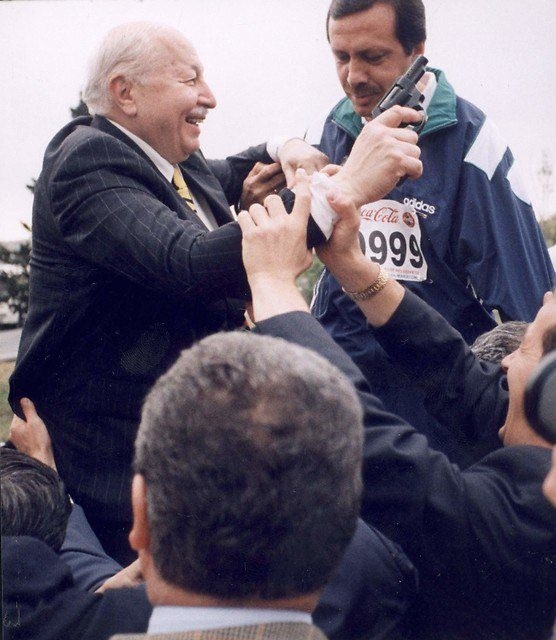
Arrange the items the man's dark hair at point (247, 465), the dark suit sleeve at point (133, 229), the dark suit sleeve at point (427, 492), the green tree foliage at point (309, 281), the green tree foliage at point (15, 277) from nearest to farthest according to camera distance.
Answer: the man's dark hair at point (247, 465) → the dark suit sleeve at point (427, 492) → the dark suit sleeve at point (133, 229) → the green tree foliage at point (15, 277) → the green tree foliage at point (309, 281)

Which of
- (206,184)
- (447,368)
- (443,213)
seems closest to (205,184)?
(206,184)

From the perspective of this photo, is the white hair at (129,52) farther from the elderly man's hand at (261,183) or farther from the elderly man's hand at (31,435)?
the elderly man's hand at (31,435)

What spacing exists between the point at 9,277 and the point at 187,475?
110 centimetres

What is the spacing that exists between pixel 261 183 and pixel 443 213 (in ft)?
1.38

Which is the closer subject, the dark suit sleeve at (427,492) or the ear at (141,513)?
the ear at (141,513)

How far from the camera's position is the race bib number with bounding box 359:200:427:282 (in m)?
2.06

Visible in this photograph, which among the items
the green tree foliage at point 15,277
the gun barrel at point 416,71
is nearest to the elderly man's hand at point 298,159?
the gun barrel at point 416,71

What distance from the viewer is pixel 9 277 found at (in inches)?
72.1

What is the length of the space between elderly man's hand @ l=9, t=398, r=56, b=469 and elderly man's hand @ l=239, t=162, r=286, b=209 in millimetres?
672

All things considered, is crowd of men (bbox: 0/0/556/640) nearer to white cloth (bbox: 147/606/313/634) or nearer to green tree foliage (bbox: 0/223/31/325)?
white cloth (bbox: 147/606/313/634)

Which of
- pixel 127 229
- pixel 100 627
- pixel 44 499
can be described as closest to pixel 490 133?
pixel 127 229

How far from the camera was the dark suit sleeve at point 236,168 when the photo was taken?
210cm

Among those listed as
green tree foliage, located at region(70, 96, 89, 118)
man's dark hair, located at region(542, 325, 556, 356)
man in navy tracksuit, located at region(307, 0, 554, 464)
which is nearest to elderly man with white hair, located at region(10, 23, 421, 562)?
green tree foliage, located at region(70, 96, 89, 118)

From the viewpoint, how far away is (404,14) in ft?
7.07
